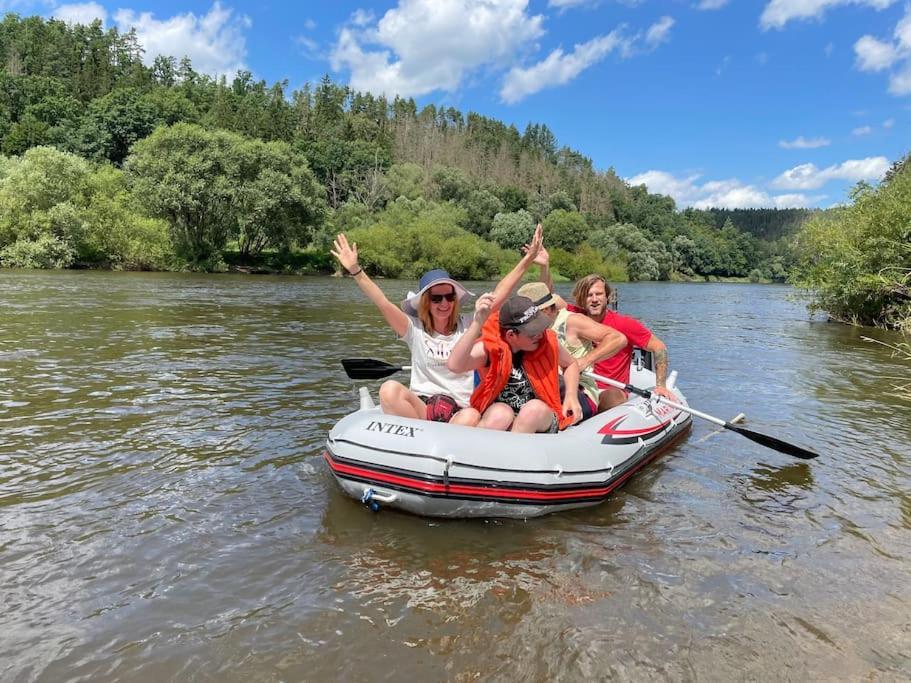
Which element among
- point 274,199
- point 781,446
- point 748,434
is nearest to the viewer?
point 781,446

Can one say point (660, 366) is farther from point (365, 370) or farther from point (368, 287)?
point (368, 287)

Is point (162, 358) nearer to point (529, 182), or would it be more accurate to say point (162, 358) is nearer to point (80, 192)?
point (80, 192)

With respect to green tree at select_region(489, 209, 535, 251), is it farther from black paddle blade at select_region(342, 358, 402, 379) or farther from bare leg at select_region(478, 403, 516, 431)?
bare leg at select_region(478, 403, 516, 431)

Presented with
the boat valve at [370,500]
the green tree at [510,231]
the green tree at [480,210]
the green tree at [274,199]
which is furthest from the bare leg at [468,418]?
the green tree at [480,210]

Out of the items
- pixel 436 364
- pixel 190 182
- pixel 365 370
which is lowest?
pixel 365 370

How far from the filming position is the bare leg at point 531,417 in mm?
4469

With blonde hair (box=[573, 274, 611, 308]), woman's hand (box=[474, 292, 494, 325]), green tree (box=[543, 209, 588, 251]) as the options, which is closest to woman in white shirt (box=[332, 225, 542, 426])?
woman's hand (box=[474, 292, 494, 325])

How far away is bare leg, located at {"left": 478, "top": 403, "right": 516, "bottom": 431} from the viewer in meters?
4.48

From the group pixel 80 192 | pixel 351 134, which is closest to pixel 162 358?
pixel 80 192

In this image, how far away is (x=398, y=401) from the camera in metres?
4.56

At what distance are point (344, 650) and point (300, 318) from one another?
1493cm

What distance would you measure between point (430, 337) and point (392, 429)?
84 cm

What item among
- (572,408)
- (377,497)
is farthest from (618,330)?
(377,497)

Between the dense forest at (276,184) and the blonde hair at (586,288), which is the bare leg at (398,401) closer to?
the blonde hair at (586,288)
